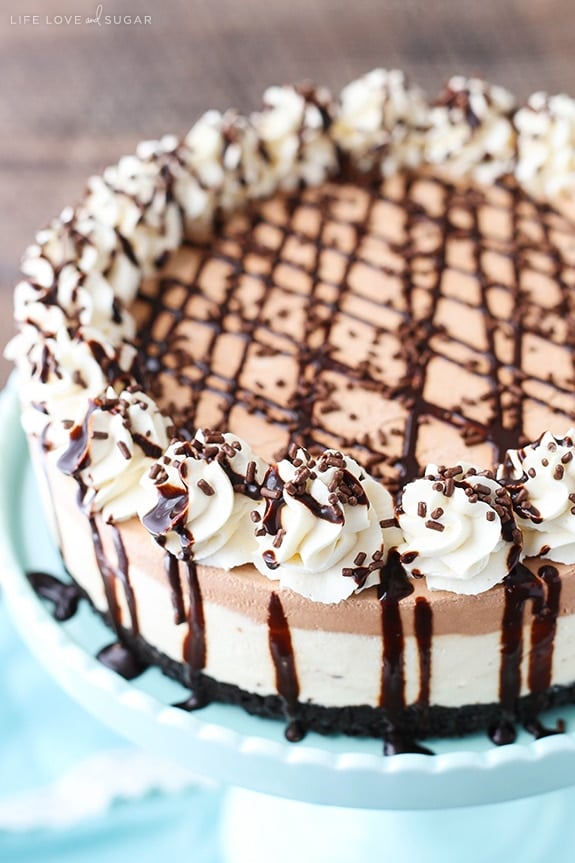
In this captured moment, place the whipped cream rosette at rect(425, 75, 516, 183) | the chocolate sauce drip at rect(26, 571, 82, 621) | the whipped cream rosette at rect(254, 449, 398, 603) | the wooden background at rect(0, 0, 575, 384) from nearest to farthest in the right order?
the whipped cream rosette at rect(254, 449, 398, 603), the chocolate sauce drip at rect(26, 571, 82, 621), the whipped cream rosette at rect(425, 75, 516, 183), the wooden background at rect(0, 0, 575, 384)

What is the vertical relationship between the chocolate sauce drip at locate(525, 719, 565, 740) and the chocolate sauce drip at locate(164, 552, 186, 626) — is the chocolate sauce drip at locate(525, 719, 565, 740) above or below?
below

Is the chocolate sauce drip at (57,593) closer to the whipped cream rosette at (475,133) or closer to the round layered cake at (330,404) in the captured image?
the round layered cake at (330,404)

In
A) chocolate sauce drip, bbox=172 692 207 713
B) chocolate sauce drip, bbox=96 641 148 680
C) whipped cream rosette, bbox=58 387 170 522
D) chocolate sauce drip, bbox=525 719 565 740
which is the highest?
whipped cream rosette, bbox=58 387 170 522

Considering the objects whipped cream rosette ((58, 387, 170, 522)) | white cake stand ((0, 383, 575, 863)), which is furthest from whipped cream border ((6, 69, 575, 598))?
white cake stand ((0, 383, 575, 863))

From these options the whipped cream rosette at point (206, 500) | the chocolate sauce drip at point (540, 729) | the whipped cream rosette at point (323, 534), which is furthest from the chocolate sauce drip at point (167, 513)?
the chocolate sauce drip at point (540, 729)

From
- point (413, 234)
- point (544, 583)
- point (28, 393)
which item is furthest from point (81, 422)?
point (413, 234)

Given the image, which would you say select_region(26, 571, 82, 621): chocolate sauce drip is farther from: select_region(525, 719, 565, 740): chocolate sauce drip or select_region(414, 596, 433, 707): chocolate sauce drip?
select_region(525, 719, 565, 740): chocolate sauce drip

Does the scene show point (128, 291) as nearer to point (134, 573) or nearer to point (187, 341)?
point (187, 341)

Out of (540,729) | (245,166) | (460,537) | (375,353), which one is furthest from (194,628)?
(245,166)
